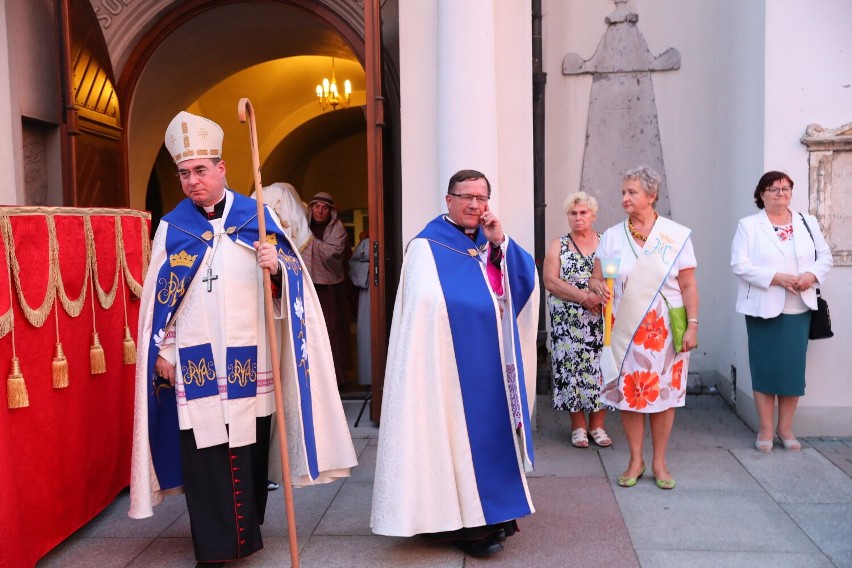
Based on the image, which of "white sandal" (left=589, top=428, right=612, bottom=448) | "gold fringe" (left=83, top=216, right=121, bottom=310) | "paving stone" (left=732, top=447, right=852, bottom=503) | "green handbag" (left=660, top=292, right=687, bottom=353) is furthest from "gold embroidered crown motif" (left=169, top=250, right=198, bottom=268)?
"paving stone" (left=732, top=447, right=852, bottom=503)

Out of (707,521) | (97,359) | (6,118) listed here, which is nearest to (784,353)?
(707,521)

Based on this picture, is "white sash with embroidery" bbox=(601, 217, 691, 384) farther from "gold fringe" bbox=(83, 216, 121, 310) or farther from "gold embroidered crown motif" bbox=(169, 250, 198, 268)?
"gold fringe" bbox=(83, 216, 121, 310)

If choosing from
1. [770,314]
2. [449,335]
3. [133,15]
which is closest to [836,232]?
[770,314]

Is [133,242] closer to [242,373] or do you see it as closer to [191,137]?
[191,137]

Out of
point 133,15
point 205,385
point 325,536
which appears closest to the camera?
point 205,385

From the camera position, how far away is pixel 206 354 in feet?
12.8

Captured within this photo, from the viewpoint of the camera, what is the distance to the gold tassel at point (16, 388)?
12.2 ft

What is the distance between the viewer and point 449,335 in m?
3.95

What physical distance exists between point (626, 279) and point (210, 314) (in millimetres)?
2338

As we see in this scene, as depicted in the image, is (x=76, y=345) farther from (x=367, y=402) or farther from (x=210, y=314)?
(x=367, y=402)

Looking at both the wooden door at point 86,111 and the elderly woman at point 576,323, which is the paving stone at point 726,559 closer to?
the elderly woman at point 576,323

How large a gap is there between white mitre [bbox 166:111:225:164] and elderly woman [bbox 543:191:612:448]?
266 centimetres

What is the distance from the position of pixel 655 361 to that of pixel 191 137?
109 inches

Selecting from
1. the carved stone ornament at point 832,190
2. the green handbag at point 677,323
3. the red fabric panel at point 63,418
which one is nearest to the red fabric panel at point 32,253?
the red fabric panel at point 63,418
